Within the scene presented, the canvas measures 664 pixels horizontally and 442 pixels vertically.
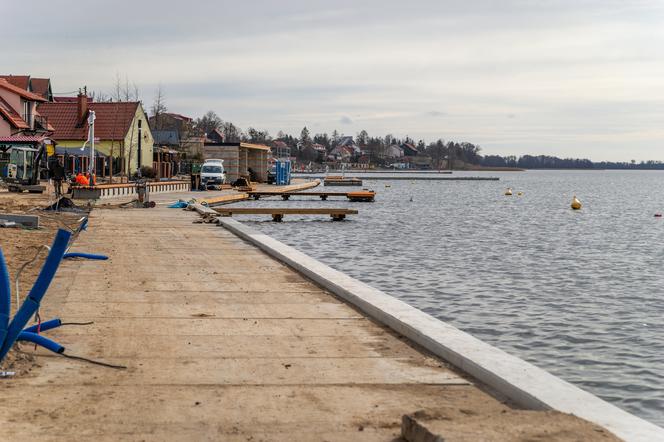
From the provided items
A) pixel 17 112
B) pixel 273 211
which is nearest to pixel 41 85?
pixel 17 112

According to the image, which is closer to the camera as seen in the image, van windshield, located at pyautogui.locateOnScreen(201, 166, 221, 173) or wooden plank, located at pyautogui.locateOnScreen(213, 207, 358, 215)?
wooden plank, located at pyautogui.locateOnScreen(213, 207, 358, 215)

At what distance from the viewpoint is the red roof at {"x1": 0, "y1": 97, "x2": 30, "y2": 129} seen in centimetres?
5936

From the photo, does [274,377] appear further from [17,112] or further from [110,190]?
[17,112]

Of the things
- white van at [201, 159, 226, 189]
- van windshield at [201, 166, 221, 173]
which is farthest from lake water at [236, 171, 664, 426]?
van windshield at [201, 166, 221, 173]

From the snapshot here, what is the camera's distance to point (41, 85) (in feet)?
315

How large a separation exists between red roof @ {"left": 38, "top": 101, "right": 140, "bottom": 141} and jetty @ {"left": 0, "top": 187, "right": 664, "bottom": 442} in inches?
2635

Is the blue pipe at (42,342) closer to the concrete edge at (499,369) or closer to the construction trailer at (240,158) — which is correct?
the concrete edge at (499,369)

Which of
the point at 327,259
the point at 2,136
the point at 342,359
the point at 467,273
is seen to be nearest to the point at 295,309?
the point at 342,359

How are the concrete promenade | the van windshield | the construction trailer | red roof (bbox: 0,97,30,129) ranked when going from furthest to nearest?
the construction trailer → the van windshield → red roof (bbox: 0,97,30,129) → the concrete promenade

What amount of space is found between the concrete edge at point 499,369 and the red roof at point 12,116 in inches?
2149

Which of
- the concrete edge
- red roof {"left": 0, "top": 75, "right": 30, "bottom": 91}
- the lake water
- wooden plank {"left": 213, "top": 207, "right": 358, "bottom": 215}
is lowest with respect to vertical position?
the lake water

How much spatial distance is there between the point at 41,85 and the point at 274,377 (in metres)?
97.3

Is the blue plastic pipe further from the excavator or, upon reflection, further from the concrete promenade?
the excavator

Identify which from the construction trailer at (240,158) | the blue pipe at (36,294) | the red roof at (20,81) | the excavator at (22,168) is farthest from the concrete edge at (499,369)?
the red roof at (20,81)
